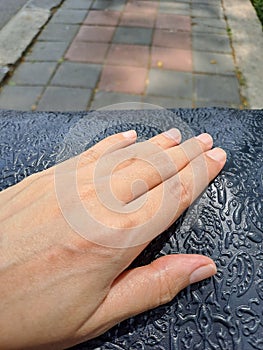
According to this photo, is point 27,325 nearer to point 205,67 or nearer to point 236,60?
point 205,67

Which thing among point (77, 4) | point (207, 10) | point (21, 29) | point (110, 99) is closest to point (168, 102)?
point (110, 99)

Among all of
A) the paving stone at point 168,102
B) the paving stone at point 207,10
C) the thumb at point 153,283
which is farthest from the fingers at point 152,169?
the paving stone at point 207,10

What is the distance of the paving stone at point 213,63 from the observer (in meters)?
2.87

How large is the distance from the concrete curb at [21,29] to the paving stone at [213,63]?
1.37 metres

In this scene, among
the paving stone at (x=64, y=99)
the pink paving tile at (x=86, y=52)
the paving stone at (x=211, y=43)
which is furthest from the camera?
the paving stone at (x=211, y=43)

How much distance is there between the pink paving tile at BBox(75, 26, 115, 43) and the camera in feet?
10.6

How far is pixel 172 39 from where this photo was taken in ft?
10.6

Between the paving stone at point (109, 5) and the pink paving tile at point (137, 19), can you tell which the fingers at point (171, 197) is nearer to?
the pink paving tile at point (137, 19)

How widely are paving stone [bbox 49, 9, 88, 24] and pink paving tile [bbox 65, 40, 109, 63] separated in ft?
1.38

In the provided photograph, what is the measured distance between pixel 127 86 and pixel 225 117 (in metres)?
1.80

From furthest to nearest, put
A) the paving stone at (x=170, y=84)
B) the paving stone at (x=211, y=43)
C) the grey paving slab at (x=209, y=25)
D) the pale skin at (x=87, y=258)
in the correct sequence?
the grey paving slab at (x=209, y=25) < the paving stone at (x=211, y=43) < the paving stone at (x=170, y=84) < the pale skin at (x=87, y=258)

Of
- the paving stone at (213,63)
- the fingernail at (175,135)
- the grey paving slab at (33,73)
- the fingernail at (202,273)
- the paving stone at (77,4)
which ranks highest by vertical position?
the fingernail at (175,135)

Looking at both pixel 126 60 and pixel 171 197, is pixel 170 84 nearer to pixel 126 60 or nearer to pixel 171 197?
pixel 126 60

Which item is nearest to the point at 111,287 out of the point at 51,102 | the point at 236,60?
the point at 51,102
